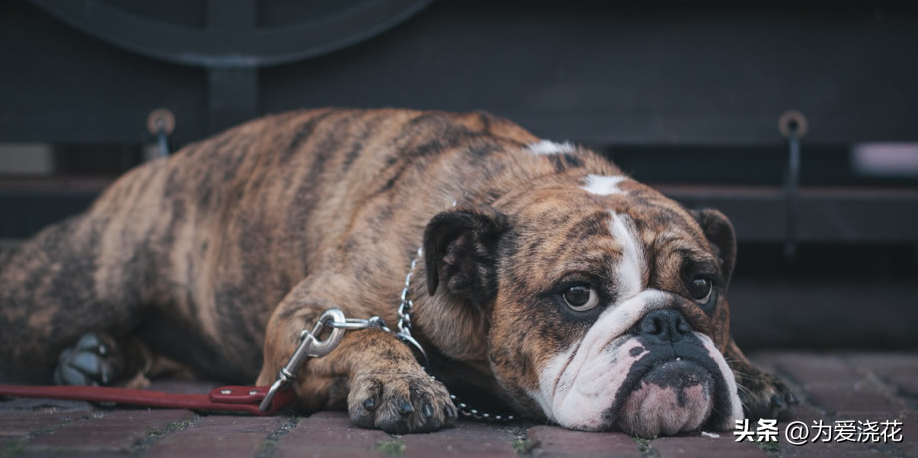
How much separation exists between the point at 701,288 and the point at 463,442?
37.7 inches

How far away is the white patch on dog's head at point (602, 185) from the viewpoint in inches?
121

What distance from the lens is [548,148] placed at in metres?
3.52

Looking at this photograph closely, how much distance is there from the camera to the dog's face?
257 cm


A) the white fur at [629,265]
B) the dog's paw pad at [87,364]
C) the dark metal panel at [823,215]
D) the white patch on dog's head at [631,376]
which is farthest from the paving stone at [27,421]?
the dark metal panel at [823,215]

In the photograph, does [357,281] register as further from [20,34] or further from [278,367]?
[20,34]

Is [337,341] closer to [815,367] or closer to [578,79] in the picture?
[578,79]

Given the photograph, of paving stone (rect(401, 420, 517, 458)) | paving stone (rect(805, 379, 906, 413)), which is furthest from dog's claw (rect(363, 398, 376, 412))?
paving stone (rect(805, 379, 906, 413))

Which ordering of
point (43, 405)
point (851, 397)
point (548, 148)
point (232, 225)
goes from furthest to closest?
point (232, 225)
point (851, 397)
point (548, 148)
point (43, 405)

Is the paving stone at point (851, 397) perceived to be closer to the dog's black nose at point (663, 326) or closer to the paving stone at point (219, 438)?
the dog's black nose at point (663, 326)

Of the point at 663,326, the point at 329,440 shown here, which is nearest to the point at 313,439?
the point at 329,440

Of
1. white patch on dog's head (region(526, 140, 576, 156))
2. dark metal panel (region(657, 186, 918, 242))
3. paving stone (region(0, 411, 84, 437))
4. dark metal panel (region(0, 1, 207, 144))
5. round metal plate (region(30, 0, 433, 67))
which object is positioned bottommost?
paving stone (region(0, 411, 84, 437))

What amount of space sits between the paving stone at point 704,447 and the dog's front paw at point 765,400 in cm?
43

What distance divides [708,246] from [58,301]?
9.74 ft

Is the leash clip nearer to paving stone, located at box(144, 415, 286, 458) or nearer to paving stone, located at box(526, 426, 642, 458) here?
paving stone, located at box(144, 415, 286, 458)
